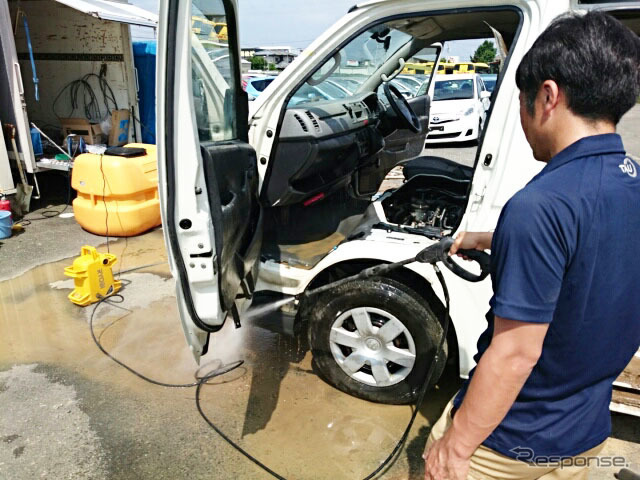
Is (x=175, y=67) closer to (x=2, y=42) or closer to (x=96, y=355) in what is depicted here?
(x=96, y=355)

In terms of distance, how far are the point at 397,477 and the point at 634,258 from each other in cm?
177

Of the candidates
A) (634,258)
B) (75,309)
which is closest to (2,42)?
(75,309)

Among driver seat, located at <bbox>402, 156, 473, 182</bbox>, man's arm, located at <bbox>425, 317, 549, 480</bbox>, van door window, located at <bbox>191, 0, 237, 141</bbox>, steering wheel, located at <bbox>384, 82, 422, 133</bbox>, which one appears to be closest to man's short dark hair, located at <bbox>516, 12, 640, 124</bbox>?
man's arm, located at <bbox>425, 317, 549, 480</bbox>

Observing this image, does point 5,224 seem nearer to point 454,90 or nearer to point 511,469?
point 511,469

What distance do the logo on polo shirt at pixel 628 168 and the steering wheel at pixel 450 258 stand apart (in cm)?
54

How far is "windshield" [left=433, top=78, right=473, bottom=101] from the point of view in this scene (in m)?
11.4

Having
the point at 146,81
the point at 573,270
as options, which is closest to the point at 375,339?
the point at 573,270

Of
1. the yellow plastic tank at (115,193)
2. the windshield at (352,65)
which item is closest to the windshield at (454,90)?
the yellow plastic tank at (115,193)

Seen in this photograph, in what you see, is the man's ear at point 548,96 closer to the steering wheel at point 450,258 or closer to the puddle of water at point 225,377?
the steering wheel at point 450,258

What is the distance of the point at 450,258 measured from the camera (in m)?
1.72

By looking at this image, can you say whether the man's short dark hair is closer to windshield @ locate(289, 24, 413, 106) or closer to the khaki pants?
the khaki pants

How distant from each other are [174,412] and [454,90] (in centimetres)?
1077

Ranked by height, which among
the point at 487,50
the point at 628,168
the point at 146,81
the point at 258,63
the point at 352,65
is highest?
the point at 258,63

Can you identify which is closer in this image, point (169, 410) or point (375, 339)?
point (375, 339)
